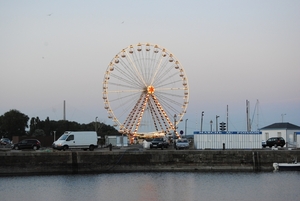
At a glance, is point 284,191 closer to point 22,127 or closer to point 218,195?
point 218,195

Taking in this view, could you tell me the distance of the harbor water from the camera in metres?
39.5

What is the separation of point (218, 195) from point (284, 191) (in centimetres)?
517

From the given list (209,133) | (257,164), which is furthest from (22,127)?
(257,164)

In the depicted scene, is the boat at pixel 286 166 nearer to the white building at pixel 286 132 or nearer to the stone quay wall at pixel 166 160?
the stone quay wall at pixel 166 160

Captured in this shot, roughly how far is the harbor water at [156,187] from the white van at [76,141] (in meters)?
8.15

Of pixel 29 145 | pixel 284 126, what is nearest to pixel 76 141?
pixel 29 145

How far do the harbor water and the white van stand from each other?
8.15 meters

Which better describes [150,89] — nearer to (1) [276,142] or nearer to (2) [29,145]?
(1) [276,142]

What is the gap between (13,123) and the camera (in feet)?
375

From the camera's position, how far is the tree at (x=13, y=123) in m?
114

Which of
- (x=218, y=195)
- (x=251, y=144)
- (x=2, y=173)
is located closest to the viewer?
(x=218, y=195)

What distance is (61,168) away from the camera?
50.9 meters

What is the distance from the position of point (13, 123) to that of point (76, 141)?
59.5 m

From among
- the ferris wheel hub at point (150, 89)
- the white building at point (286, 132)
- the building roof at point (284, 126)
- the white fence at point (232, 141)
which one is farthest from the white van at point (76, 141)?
the building roof at point (284, 126)
